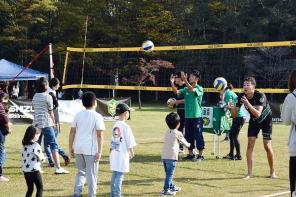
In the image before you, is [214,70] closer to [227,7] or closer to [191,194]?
[227,7]

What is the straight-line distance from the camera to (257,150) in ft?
45.9

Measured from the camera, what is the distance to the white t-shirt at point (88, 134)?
24.5ft

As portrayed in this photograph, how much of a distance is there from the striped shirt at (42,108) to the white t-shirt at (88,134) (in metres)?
2.75

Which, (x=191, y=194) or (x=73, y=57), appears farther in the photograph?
(x=73, y=57)

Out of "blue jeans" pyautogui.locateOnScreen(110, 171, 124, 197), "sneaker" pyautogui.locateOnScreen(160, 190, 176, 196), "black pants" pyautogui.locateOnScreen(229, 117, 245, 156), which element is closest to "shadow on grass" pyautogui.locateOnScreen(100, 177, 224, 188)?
"sneaker" pyautogui.locateOnScreen(160, 190, 176, 196)

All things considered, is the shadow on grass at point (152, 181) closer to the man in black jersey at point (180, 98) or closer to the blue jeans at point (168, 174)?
the blue jeans at point (168, 174)

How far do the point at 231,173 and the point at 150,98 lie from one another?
116ft

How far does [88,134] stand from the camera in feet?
24.5

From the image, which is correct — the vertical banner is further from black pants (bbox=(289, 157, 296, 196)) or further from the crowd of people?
black pants (bbox=(289, 157, 296, 196))

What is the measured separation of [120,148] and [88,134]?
1.66 feet

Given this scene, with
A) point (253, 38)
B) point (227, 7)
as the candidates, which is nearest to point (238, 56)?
point (253, 38)

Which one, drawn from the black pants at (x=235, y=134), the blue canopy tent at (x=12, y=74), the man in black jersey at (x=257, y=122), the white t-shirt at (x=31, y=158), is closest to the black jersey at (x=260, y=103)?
the man in black jersey at (x=257, y=122)

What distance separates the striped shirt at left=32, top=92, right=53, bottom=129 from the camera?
1011 cm

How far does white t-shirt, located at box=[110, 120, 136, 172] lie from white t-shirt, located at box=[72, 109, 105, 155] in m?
0.29
